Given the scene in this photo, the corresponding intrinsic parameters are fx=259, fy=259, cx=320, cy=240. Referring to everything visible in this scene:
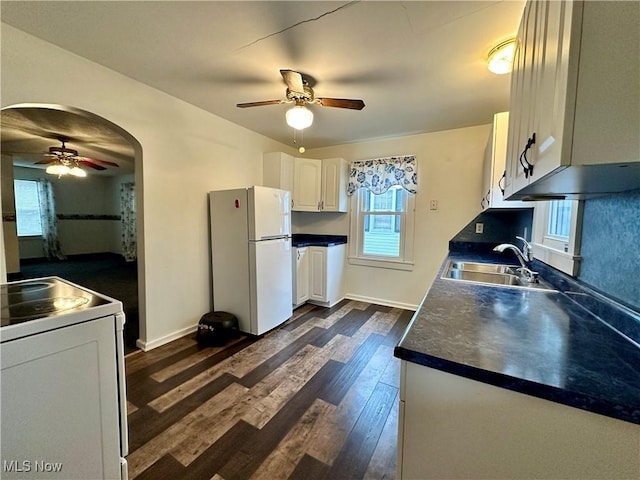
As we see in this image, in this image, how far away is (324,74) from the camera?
2078 millimetres

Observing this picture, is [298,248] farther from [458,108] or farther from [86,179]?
[86,179]

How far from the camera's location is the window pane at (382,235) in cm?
369

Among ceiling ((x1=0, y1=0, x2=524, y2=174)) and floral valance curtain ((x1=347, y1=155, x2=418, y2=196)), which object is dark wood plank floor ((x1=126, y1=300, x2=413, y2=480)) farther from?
ceiling ((x1=0, y1=0, x2=524, y2=174))

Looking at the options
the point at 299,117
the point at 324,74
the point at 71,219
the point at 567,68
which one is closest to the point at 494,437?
the point at 567,68

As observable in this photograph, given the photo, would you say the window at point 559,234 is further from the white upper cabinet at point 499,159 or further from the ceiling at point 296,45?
the ceiling at point 296,45

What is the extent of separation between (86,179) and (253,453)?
8.95 m

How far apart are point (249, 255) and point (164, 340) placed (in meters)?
1.15

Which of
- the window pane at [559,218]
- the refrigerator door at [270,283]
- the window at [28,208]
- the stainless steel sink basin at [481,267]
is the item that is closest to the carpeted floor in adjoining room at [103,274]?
the window at [28,208]

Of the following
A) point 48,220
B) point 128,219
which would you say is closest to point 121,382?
point 128,219

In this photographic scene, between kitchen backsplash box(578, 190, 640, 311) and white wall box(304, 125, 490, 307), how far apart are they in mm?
2051

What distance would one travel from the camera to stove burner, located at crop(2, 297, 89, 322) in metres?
0.91

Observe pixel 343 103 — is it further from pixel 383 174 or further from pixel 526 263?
pixel 526 263

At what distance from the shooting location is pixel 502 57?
1.69 m

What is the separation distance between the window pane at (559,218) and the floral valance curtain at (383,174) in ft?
5.86
